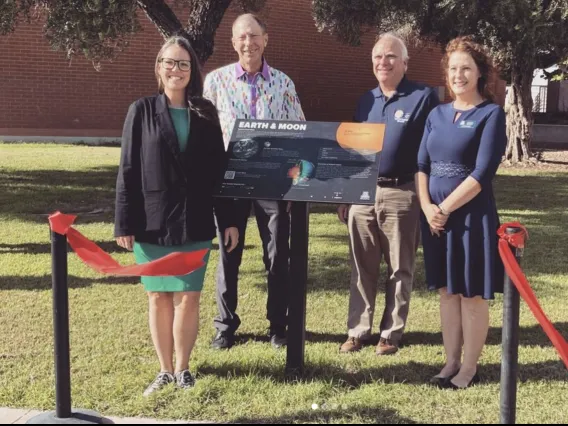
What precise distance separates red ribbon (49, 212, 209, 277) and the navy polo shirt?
4.54 ft

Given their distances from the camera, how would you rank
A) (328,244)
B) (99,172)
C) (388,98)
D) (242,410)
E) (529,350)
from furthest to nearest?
(99,172)
(328,244)
(529,350)
(388,98)
(242,410)

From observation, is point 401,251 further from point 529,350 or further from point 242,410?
point 242,410

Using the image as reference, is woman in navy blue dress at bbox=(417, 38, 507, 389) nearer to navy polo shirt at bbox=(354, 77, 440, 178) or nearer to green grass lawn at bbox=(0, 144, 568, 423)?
navy polo shirt at bbox=(354, 77, 440, 178)

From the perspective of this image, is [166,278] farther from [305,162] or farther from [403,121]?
[403,121]

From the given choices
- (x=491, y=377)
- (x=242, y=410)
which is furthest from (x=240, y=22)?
(x=491, y=377)

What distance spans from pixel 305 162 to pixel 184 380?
1.39 metres

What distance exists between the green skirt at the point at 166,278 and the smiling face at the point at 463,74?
1.61 metres

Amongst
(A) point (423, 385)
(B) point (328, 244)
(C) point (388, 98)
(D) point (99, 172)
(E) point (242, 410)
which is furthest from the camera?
(D) point (99, 172)

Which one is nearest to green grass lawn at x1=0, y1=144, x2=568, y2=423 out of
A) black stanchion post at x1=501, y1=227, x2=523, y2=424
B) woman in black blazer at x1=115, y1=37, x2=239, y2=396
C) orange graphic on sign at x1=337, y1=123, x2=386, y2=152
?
woman in black blazer at x1=115, y1=37, x2=239, y2=396

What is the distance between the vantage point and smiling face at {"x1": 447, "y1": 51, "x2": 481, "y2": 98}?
12.0ft

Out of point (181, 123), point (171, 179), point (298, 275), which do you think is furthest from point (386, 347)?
point (181, 123)

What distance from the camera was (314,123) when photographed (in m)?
3.93

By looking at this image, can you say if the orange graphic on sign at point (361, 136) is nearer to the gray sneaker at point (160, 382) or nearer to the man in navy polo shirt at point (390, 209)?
the man in navy polo shirt at point (390, 209)

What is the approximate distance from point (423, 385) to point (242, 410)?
3.53 ft
